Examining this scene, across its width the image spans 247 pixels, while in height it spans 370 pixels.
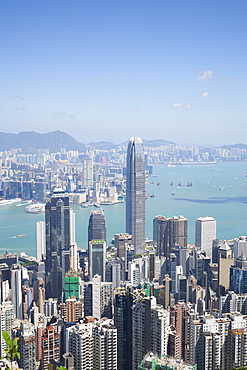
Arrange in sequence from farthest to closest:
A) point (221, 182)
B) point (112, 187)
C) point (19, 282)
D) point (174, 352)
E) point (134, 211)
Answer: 1. point (221, 182)
2. point (112, 187)
3. point (134, 211)
4. point (19, 282)
5. point (174, 352)

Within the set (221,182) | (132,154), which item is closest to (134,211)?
(132,154)

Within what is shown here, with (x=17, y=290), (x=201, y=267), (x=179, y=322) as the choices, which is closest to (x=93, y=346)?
(x=179, y=322)

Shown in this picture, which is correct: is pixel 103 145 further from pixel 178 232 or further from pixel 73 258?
pixel 73 258

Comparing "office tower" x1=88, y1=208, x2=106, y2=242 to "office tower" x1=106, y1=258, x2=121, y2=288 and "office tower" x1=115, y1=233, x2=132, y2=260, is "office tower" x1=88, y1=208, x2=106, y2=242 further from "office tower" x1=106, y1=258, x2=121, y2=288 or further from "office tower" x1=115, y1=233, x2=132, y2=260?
"office tower" x1=106, y1=258, x2=121, y2=288

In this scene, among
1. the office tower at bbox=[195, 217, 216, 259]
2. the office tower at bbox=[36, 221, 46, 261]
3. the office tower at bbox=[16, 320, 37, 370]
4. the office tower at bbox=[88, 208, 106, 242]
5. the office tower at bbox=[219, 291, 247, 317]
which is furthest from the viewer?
the office tower at bbox=[88, 208, 106, 242]

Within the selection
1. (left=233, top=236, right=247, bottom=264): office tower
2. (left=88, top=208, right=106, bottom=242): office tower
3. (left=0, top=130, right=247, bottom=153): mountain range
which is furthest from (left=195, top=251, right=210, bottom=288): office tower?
(left=0, top=130, right=247, bottom=153): mountain range

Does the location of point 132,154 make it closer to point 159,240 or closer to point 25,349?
point 159,240
